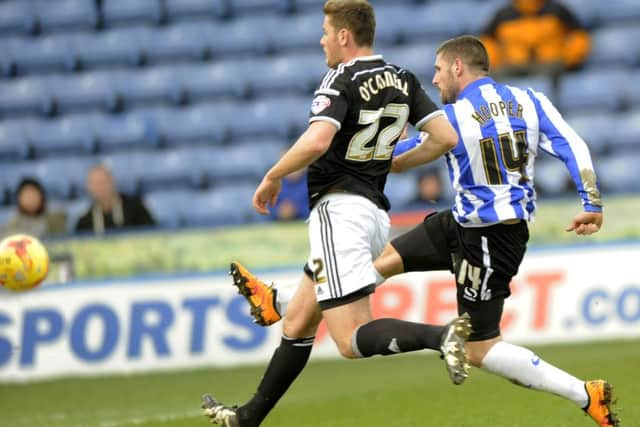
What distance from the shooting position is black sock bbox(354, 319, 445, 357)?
5266mm

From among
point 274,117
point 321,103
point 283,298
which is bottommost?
point 274,117

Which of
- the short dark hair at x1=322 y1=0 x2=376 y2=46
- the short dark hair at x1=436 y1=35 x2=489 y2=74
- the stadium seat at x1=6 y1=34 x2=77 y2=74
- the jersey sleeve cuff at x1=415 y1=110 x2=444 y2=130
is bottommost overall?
the stadium seat at x1=6 y1=34 x2=77 y2=74

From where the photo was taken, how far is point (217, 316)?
1051 cm

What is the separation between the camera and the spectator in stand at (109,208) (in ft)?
37.4

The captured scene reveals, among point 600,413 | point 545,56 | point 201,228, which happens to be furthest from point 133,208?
point 600,413

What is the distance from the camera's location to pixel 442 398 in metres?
7.70

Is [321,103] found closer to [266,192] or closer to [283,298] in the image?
[266,192]

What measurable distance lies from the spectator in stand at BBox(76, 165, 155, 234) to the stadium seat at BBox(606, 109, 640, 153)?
15.9ft

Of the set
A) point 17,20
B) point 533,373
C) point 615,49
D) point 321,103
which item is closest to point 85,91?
point 17,20

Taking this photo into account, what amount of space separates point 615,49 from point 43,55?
6.87m

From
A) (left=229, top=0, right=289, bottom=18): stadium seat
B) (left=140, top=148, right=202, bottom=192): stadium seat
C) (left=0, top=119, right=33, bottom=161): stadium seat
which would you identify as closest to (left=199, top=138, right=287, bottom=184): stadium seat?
(left=140, top=148, right=202, bottom=192): stadium seat

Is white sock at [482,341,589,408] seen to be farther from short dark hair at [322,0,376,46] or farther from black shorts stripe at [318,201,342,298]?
short dark hair at [322,0,376,46]

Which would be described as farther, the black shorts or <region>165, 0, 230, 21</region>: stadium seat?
<region>165, 0, 230, 21</region>: stadium seat

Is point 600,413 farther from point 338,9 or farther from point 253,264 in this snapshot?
point 253,264
